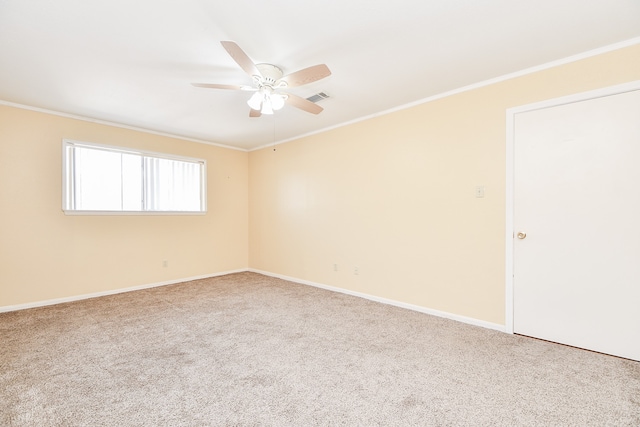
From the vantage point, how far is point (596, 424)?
156 cm

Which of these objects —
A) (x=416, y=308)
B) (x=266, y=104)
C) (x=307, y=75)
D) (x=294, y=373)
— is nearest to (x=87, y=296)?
(x=294, y=373)

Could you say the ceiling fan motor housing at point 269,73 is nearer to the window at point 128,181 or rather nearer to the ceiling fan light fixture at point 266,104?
the ceiling fan light fixture at point 266,104

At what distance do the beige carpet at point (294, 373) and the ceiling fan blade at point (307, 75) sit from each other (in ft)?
7.22

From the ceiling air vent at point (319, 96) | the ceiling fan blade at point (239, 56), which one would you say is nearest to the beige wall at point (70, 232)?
the ceiling air vent at point (319, 96)

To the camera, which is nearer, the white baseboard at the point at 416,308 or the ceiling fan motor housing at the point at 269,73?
the ceiling fan motor housing at the point at 269,73

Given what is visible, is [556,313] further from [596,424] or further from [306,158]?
[306,158]

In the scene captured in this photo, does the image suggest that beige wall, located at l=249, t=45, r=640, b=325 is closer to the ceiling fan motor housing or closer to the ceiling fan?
the ceiling fan

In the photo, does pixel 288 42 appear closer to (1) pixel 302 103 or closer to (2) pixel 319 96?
(1) pixel 302 103

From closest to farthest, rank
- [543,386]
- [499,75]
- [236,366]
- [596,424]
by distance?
1. [596,424]
2. [543,386]
3. [236,366]
4. [499,75]

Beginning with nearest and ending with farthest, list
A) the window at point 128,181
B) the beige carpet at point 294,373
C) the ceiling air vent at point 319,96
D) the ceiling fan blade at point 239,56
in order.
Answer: the beige carpet at point 294,373 → the ceiling fan blade at point 239,56 → the ceiling air vent at point 319,96 → the window at point 128,181

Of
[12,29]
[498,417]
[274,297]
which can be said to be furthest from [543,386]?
[12,29]

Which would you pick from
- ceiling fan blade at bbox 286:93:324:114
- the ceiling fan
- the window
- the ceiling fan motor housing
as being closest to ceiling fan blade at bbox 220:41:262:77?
the ceiling fan

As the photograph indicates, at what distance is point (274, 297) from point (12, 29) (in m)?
3.55

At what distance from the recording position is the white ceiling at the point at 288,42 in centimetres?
185
